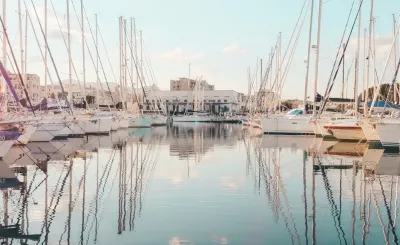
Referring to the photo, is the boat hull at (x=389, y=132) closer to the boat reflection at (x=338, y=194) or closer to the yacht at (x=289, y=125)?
the boat reflection at (x=338, y=194)

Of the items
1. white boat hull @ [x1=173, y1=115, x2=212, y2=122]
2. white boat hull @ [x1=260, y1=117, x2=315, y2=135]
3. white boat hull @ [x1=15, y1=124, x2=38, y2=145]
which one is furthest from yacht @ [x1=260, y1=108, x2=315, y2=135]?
white boat hull @ [x1=173, y1=115, x2=212, y2=122]

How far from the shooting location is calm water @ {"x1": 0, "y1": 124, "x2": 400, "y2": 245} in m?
10.0

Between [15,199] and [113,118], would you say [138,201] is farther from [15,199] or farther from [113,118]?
[113,118]

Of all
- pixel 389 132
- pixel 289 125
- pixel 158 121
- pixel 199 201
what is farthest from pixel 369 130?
pixel 158 121

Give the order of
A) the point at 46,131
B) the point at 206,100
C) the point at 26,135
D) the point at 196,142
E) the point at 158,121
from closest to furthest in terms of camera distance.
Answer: the point at 26,135
the point at 46,131
the point at 196,142
the point at 158,121
the point at 206,100

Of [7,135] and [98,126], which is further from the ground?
[7,135]

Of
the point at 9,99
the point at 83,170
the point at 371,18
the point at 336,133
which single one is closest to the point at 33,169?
the point at 83,170

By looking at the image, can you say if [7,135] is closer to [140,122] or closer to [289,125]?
[289,125]

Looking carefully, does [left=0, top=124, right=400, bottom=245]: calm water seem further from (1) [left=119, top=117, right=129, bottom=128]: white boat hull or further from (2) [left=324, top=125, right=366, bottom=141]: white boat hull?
(1) [left=119, top=117, right=129, bottom=128]: white boat hull

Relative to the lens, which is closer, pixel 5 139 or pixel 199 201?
pixel 199 201

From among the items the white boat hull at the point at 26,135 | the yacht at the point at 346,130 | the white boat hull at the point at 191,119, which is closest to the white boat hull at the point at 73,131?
the white boat hull at the point at 26,135

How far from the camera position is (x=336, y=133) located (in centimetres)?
3938

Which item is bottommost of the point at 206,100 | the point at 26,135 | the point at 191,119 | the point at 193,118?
the point at 191,119

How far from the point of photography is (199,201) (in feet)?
45.0
